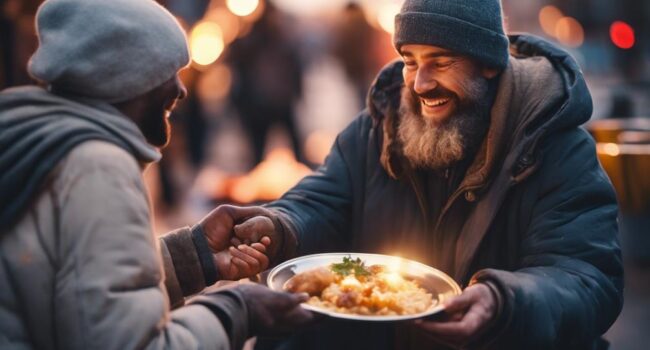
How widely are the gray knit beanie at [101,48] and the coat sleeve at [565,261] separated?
135 cm

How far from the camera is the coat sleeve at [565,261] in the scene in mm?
2350

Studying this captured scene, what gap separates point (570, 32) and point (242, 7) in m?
23.4

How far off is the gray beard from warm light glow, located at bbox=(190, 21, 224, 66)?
7.40m

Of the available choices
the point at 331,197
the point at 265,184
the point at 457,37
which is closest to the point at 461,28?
the point at 457,37

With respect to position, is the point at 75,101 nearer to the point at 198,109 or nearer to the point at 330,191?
the point at 330,191

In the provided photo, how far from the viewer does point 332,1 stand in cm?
1529

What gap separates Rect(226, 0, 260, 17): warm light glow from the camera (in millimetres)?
10395

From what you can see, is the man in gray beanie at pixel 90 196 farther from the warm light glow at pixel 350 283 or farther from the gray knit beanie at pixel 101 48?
the warm light glow at pixel 350 283

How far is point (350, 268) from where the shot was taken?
2688mm

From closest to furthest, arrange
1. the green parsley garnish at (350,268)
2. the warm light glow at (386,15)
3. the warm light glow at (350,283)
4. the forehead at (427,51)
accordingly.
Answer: the warm light glow at (350,283) < the green parsley garnish at (350,268) < the forehead at (427,51) < the warm light glow at (386,15)

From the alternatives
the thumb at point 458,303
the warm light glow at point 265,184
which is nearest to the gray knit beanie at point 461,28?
the thumb at point 458,303

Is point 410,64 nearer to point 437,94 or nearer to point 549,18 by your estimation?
point 437,94

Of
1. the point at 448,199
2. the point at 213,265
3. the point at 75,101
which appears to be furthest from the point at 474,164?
the point at 75,101

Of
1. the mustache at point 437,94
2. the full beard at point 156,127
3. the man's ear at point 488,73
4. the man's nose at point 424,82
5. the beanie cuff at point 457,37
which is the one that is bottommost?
the full beard at point 156,127
